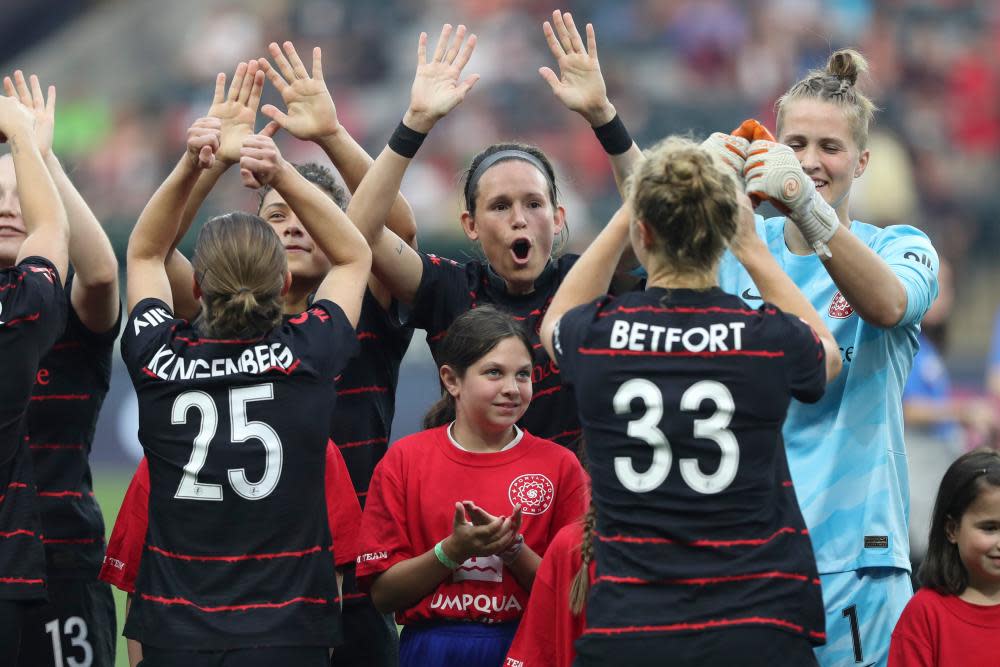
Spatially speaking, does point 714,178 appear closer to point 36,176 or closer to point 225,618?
point 225,618

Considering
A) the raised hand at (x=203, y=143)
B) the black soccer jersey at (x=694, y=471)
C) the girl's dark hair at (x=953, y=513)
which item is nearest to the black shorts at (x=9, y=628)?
the raised hand at (x=203, y=143)

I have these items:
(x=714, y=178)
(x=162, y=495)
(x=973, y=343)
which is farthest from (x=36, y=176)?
(x=973, y=343)

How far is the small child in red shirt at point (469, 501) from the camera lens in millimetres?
4062

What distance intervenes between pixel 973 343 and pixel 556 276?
9567mm

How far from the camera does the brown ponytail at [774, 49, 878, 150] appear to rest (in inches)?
161

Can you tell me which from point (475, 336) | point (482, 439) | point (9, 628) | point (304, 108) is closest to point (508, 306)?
point (475, 336)

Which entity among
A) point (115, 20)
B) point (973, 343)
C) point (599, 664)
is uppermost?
point (115, 20)

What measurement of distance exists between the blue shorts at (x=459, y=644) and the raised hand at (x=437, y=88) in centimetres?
157

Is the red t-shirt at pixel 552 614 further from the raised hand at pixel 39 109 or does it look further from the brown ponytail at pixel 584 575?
the raised hand at pixel 39 109

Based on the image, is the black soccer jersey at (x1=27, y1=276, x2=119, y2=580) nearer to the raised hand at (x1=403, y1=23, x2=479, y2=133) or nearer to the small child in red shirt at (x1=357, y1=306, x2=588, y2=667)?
the small child in red shirt at (x1=357, y1=306, x2=588, y2=667)

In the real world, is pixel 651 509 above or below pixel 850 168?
below

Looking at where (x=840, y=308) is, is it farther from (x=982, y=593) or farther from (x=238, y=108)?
(x=238, y=108)

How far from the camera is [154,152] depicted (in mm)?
15695

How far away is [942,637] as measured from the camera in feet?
12.5
